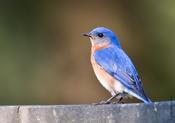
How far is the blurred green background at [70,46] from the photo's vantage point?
15.9 metres

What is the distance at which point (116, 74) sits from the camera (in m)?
8.84

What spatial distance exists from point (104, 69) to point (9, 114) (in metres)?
2.55

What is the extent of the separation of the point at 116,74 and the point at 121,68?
0.32 feet

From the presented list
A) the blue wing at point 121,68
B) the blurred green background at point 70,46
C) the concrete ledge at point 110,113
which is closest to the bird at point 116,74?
the blue wing at point 121,68

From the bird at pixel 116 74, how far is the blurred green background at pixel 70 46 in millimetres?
6156

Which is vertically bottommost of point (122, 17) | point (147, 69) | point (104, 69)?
point (147, 69)

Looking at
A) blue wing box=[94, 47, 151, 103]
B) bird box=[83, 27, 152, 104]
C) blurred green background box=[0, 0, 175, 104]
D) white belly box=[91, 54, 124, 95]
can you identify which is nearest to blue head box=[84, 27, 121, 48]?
bird box=[83, 27, 152, 104]

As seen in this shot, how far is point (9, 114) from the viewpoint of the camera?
263 inches

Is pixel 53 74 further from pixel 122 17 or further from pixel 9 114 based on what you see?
pixel 9 114

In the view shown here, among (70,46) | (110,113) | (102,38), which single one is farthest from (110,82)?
(70,46)

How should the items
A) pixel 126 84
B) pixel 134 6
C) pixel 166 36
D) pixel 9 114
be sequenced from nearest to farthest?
pixel 9 114 → pixel 126 84 → pixel 166 36 → pixel 134 6

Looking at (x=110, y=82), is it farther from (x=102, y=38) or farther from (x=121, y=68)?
(x=102, y=38)

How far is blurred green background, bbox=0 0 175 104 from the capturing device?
52.2 ft

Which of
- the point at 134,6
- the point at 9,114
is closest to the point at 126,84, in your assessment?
the point at 9,114
